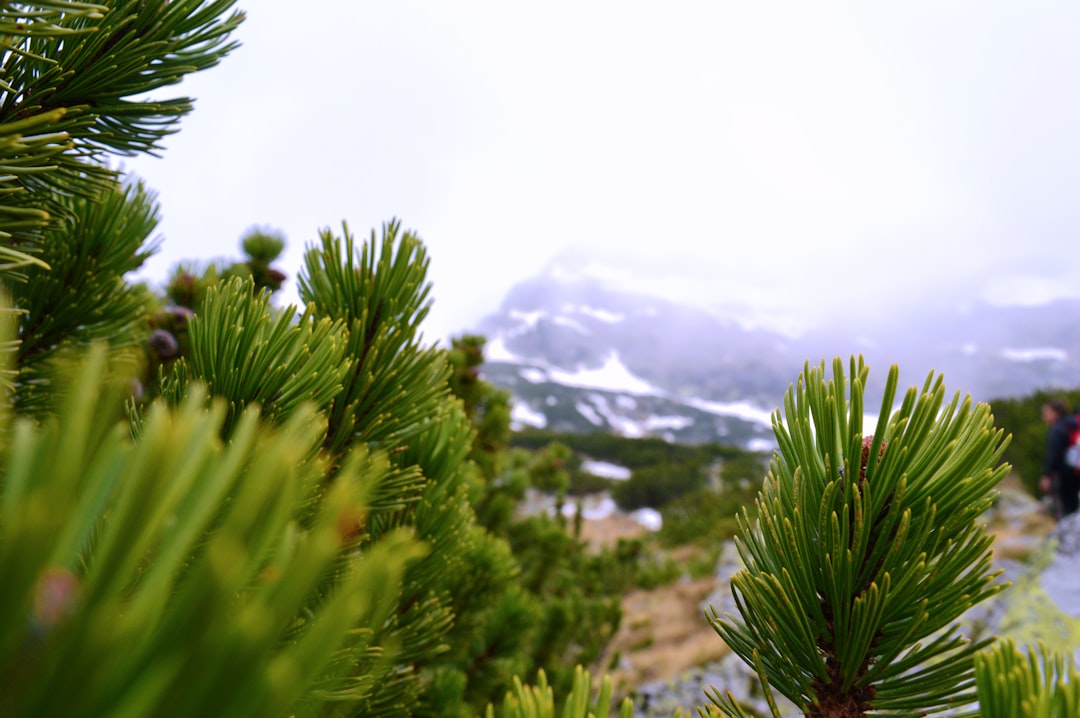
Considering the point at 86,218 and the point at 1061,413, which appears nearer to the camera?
the point at 86,218

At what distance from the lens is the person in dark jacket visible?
6.81 metres

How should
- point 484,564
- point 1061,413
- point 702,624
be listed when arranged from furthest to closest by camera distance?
point 702,624, point 1061,413, point 484,564

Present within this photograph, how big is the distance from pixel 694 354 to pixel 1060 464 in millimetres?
96486

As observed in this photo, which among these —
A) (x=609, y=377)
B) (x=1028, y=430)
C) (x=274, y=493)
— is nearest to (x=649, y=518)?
(x=1028, y=430)

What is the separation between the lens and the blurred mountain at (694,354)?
67.6 meters

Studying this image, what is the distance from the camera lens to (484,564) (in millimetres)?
1552

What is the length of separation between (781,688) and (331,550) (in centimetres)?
62

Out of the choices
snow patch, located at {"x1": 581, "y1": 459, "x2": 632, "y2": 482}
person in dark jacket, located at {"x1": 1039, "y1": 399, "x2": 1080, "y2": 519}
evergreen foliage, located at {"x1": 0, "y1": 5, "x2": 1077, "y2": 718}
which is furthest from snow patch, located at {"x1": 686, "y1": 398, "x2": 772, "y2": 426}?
evergreen foliage, located at {"x1": 0, "y1": 5, "x2": 1077, "y2": 718}

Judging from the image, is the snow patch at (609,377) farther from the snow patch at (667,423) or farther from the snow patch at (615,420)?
the snow patch at (615,420)

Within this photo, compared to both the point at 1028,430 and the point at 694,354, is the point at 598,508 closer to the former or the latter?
the point at 1028,430

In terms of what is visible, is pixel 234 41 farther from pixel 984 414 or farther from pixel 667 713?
pixel 667 713

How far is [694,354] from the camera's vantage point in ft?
333

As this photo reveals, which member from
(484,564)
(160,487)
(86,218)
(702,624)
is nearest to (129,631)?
(160,487)

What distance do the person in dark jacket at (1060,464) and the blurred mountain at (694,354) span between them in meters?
50.8
